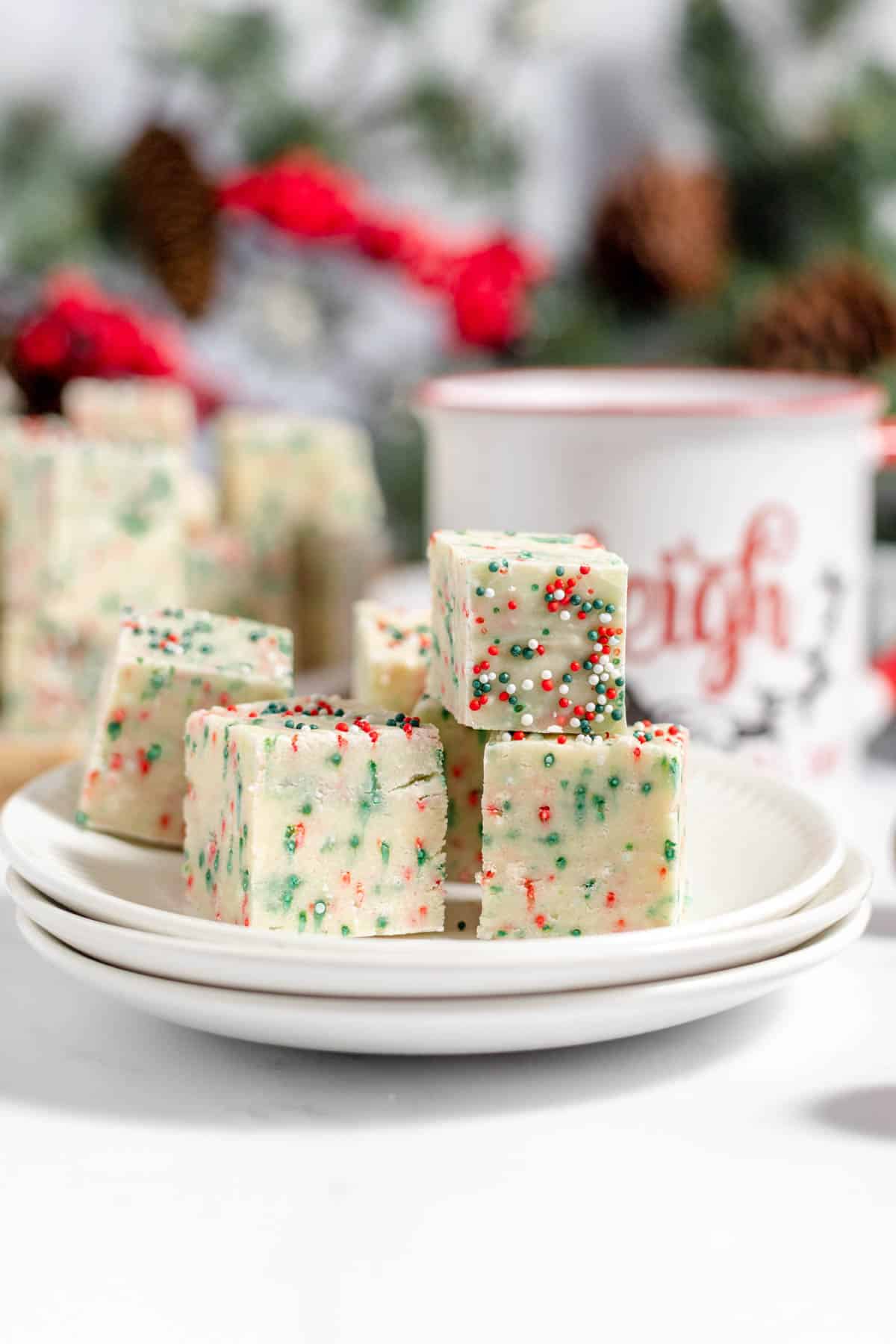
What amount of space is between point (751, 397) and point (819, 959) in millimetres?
550

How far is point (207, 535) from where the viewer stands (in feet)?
4.88

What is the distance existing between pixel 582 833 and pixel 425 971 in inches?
5.5

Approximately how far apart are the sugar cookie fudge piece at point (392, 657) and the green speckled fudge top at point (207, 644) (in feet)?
0.14

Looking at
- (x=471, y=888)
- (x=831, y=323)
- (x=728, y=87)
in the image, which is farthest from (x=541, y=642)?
(x=728, y=87)

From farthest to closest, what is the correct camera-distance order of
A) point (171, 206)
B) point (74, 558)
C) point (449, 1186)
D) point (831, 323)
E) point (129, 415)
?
point (171, 206), point (831, 323), point (129, 415), point (74, 558), point (449, 1186)

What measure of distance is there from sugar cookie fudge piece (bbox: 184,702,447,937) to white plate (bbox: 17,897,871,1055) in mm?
76

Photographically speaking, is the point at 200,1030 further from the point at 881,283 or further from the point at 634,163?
the point at 634,163

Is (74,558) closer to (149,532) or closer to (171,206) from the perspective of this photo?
(149,532)

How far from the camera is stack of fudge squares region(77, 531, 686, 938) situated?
0.70m

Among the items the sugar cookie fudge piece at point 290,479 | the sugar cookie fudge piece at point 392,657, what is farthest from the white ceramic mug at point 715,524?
the sugar cookie fudge piece at point 290,479

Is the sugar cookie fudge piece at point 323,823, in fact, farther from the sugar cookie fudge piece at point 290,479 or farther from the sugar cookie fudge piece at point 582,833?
the sugar cookie fudge piece at point 290,479

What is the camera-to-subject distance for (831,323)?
5.92 ft

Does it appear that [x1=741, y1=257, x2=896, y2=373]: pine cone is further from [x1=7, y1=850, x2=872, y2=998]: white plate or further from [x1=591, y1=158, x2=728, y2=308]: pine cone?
[x1=7, y1=850, x2=872, y2=998]: white plate

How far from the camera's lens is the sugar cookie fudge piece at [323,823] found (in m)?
0.70
